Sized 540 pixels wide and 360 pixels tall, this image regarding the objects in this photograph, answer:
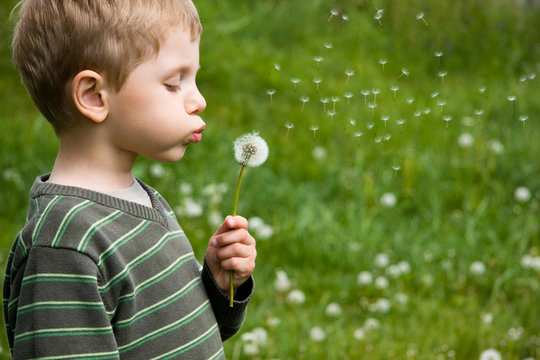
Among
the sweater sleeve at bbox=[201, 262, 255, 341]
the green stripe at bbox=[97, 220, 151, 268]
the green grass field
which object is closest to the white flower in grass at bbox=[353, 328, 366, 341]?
the green grass field

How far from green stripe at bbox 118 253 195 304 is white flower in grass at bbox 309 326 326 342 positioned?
1.35 m

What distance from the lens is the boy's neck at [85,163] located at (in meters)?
1.36

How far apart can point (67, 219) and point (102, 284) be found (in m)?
0.13

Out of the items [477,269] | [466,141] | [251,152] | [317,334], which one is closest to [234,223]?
[251,152]

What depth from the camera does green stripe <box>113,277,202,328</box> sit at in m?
1.32

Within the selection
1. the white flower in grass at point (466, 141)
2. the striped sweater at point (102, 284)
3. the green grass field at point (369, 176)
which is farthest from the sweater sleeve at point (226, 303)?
the white flower in grass at point (466, 141)

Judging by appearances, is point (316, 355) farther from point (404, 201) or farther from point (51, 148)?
point (51, 148)

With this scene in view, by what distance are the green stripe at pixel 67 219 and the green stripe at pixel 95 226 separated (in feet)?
0.12

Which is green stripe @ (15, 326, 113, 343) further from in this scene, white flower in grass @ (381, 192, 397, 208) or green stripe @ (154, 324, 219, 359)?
white flower in grass @ (381, 192, 397, 208)

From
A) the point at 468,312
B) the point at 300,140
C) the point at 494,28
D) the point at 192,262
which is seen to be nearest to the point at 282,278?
the point at 468,312

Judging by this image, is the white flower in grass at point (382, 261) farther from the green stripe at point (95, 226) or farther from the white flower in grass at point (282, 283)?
the green stripe at point (95, 226)

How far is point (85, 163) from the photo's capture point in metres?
1.37

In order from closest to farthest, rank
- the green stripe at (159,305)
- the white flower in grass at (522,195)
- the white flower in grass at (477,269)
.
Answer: the green stripe at (159,305)
the white flower in grass at (477,269)
the white flower in grass at (522,195)

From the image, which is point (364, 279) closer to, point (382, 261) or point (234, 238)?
point (382, 261)
